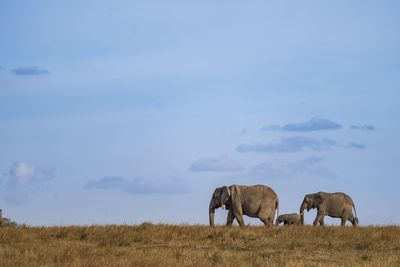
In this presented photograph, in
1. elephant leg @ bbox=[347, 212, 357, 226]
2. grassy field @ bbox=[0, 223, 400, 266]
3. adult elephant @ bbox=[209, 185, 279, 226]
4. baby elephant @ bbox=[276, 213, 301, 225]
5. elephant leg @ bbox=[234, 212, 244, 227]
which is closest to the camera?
grassy field @ bbox=[0, 223, 400, 266]

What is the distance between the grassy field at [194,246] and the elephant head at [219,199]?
9.08 ft

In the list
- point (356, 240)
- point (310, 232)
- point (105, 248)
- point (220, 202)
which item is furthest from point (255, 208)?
point (105, 248)

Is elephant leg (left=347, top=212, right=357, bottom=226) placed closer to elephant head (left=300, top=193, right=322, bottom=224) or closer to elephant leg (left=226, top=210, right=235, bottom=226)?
elephant head (left=300, top=193, right=322, bottom=224)

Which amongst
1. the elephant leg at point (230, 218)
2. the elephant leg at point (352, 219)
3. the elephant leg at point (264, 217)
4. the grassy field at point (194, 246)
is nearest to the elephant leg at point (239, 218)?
the elephant leg at point (230, 218)

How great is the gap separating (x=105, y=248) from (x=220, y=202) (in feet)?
29.3

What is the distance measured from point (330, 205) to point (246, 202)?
303 inches

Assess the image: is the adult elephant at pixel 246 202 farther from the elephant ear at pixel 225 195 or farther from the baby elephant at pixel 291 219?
the baby elephant at pixel 291 219

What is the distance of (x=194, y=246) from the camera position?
20.2 m

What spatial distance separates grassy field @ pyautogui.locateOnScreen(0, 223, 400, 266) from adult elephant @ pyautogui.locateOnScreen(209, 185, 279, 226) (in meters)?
2.97

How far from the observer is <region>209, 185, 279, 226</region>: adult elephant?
89.5 ft

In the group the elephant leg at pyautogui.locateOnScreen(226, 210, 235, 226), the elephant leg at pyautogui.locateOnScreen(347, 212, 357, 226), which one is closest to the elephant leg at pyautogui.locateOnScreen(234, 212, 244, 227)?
the elephant leg at pyautogui.locateOnScreen(226, 210, 235, 226)

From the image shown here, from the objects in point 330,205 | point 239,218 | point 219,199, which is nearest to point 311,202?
point 330,205

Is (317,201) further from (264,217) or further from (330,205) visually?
(264,217)

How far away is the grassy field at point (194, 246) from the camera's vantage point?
55.7ft
